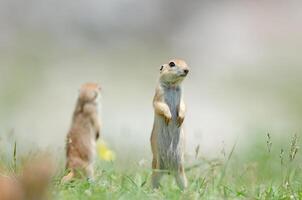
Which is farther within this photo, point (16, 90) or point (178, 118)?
point (16, 90)

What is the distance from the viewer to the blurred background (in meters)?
14.0

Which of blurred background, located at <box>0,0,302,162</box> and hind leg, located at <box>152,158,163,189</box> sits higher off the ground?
blurred background, located at <box>0,0,302,162</box>

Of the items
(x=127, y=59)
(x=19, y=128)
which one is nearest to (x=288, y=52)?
(x=127, y=59)

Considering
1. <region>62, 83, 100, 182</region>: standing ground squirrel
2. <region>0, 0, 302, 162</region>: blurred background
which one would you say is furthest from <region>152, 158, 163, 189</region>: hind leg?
<region>0, 0, 302, 162</region>: blurred background

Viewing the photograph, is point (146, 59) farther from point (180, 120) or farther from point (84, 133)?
point (180, 120)

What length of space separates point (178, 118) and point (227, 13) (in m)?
13.1

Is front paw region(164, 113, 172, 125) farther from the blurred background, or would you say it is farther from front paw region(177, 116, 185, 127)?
the blurred background

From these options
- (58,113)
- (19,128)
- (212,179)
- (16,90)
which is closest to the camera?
(212,179)

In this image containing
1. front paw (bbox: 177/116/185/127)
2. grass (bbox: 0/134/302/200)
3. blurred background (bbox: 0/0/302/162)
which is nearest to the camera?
grass (bbox: 0/134/302/200)

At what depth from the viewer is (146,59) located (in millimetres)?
17750

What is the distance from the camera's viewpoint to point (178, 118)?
6.07 m

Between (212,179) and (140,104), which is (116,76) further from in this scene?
(212,179)

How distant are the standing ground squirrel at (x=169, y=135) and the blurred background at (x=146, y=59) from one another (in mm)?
6131

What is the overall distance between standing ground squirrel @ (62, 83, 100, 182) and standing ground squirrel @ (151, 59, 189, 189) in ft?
3.41
